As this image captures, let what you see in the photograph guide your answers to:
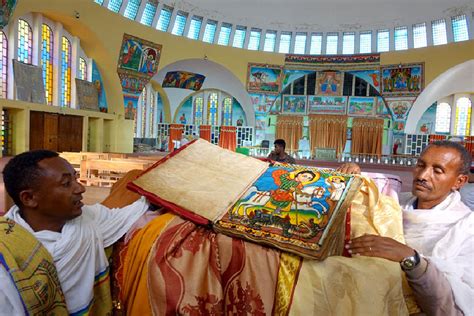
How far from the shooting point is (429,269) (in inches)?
49.6

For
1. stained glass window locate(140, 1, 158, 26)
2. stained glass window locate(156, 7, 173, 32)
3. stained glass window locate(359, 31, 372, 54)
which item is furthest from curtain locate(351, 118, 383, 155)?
stained glass window locate(140, 1, 158, 26)

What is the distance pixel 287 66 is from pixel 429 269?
19269 millimetres

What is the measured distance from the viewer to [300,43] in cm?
1980

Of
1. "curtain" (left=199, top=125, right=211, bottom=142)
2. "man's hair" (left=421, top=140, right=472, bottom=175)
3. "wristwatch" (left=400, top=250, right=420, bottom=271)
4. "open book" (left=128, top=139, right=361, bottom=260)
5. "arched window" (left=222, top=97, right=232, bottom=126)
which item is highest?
"arched window" (left=222, top=97, right=232, bottom=126)

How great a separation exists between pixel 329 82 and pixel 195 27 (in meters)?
8.40

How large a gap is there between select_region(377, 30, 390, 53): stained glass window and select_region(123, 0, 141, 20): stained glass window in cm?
1296

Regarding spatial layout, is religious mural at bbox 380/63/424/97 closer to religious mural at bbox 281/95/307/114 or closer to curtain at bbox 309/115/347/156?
curtain at bbox 309/115/347/156

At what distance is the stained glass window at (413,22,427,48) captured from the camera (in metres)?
17.6

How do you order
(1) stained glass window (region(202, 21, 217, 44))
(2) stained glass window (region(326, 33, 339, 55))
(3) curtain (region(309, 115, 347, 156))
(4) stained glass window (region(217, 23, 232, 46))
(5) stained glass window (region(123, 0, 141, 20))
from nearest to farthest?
(5) stained glass window (region(123, 0, 141, 20)) < (1) stained glass window (region(202, 21, 217, 44)) < (4) stained glass window (region(217, 23, 232, 46)) < (2) stained glass window (region(326, 33, 339, 55)) < (3) curtain (region(309, 115, 347, 156))

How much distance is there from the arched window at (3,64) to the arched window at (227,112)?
40.8ft

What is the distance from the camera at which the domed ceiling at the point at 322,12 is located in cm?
1681

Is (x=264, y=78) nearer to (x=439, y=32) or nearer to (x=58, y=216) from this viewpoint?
(x=439, y=32)

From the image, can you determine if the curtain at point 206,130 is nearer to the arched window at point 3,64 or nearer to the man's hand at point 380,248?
the arched window at point 3,64

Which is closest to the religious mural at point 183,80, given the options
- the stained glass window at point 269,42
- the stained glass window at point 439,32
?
the stained glass window at point 269,42
